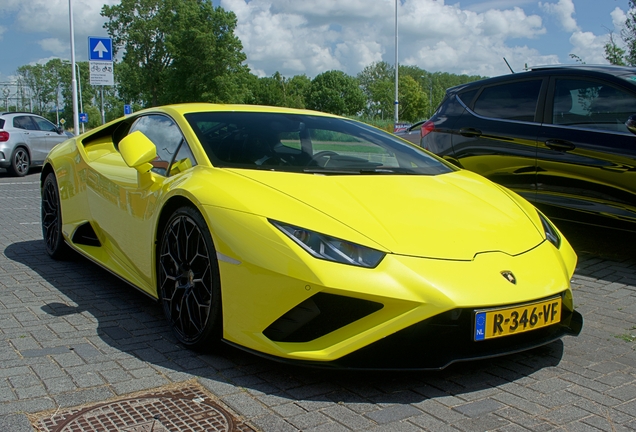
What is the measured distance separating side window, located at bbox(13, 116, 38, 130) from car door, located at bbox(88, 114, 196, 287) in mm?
12027

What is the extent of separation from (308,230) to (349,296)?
1.14 feet

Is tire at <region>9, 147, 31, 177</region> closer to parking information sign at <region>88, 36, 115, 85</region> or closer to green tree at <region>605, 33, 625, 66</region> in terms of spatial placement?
parking information sign at <region>88, 36, 115, 85</region>

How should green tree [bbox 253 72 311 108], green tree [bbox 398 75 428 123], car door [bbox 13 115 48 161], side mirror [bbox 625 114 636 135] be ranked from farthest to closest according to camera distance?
green tree [bbox 253 72 311 108], green tree [bbox 398 75 428 123], car door [bbox 13 115 48 161], side mirror [bbox 625 114 636 135]

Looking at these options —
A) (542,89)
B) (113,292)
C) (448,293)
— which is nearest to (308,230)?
(448,293)

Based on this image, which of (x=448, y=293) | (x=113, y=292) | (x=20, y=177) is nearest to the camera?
(x=448, y=293)

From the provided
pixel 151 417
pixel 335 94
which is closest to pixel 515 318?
pixel 151 417

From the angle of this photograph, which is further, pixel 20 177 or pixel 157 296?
pixel 20 177

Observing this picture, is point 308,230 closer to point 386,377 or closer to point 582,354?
point 386,377

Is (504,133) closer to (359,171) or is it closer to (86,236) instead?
(359,171)

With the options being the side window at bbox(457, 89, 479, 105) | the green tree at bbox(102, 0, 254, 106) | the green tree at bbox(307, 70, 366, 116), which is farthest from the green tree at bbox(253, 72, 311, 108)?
the side window at bbox(457, 89, 479, 105)

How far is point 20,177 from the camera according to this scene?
1465 centimetres

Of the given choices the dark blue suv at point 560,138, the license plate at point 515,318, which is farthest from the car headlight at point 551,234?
the dark blue suv at point 560,138

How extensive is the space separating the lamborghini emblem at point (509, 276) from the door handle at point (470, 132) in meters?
3.47

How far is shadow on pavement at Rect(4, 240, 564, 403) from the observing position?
9.03 ft
